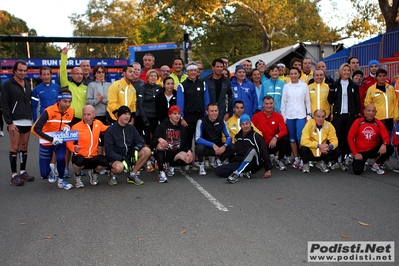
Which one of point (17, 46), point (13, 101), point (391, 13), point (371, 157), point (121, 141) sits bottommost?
point (371, 157)

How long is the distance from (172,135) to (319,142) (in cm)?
298

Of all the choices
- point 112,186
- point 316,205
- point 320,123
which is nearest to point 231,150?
point 320,123

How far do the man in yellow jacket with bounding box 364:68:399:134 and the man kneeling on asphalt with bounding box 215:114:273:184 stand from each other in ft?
9.31

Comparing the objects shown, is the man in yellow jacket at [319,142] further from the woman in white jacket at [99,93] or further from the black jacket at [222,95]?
the woman in white jacket at [99,93]

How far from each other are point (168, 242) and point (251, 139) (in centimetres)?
436

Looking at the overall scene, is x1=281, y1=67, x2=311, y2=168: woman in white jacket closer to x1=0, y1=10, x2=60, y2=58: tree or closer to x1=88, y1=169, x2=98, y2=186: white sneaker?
x1=88, y1=169, x2=98, y2=186: white sneaker

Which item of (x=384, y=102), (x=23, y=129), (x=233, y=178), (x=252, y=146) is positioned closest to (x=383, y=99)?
(x=384, y=102)

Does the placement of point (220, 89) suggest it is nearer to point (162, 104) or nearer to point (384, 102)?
point (162, 104)

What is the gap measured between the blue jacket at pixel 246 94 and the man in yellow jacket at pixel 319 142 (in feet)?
4.86

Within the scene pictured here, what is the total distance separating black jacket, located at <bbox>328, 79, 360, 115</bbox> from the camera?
32.3ft

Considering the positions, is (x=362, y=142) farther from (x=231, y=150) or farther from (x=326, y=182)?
(x=231, y=150)

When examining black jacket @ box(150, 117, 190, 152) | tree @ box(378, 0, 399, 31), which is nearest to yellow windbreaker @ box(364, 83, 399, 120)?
black jacket @ box(150, 117, 190, 152)

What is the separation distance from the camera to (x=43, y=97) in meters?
9.14

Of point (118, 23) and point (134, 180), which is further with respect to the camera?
point (118, 23)
